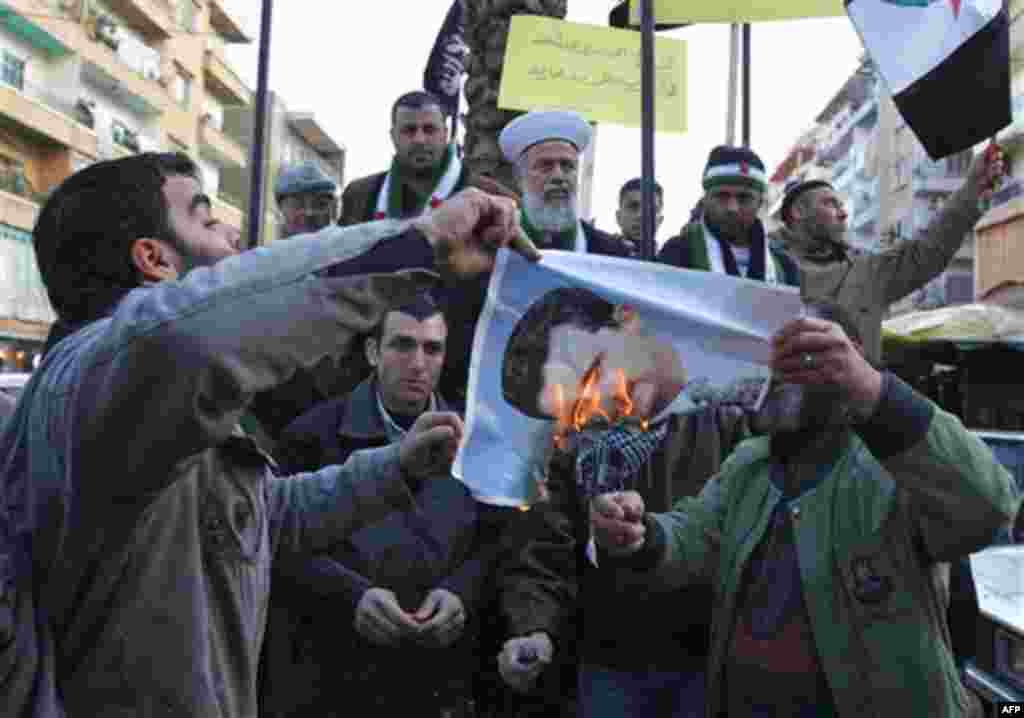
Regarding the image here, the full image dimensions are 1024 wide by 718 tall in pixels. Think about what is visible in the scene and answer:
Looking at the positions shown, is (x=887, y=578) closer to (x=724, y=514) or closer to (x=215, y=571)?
(x=724, y=514)

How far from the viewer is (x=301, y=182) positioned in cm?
558

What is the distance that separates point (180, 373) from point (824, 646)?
1.61 meters

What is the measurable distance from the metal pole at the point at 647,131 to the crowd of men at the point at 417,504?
0.28 m

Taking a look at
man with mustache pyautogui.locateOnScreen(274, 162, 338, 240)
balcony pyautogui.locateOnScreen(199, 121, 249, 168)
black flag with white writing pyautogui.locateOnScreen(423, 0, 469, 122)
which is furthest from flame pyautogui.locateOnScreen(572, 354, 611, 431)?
balcony pyautogui.locateOnScreen(199, 121, 249, 168)

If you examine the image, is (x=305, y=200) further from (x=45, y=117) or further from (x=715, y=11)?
(x=45, y=117)

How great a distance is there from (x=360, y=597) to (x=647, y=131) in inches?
86.6

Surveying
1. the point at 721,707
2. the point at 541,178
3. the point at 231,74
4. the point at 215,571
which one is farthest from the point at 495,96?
the point at 231,74

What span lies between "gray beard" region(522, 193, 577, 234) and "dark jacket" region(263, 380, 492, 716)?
1241mm

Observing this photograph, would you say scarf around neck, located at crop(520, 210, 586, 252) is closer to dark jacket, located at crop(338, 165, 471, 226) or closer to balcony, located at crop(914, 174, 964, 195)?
dark jacket, located at crop(338, 165, 471, 226)

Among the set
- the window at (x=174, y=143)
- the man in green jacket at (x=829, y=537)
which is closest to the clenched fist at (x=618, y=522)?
the man in green jacket at (x=829, y=537)

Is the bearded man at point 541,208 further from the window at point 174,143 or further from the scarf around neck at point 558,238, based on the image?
the window at point 174,143

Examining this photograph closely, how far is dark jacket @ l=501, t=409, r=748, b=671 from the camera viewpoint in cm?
310

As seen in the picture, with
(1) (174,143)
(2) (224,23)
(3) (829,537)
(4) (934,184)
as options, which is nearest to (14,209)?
(1) (174,143)

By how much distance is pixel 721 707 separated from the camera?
2633mm
